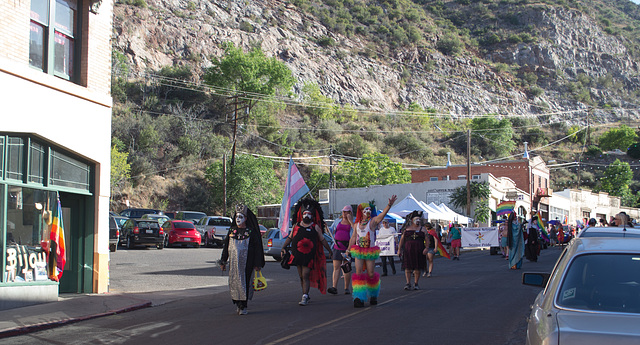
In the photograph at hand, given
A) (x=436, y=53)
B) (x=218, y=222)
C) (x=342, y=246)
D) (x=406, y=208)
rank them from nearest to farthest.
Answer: (x=342, y=246)
(x=406, y=208)
(x=218, y=222)
(x=436, y=53)

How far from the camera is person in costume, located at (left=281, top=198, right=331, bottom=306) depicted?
11734 mm

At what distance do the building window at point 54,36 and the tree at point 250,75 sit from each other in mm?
67091

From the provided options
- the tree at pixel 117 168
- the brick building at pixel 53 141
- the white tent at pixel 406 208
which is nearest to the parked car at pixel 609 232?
the brick building at pixel 53 141

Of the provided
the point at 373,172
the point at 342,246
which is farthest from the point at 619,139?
the point at 342,246

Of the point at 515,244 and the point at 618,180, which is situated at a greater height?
the point at 618,180

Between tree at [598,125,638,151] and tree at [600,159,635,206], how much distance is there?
17576 millimetres

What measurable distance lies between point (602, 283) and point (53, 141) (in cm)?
1105

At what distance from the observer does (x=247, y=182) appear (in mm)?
54469

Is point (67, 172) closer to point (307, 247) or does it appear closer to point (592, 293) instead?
point (307, 247)

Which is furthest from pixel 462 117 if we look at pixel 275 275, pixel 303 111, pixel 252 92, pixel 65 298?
pixel 65 298

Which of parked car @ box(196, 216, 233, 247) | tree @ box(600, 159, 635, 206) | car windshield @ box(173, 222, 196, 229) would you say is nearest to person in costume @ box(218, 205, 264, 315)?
car windshield @ box(173, 222, 196, 229)

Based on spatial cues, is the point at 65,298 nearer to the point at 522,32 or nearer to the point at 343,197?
the point at 343,197

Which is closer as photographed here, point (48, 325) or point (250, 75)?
point (48, 325)

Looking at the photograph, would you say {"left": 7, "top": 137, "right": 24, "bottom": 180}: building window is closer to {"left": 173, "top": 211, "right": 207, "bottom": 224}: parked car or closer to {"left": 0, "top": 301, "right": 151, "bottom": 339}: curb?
{"left": 0, "top": 301, "right": 151, "bottom": 339}: curb
